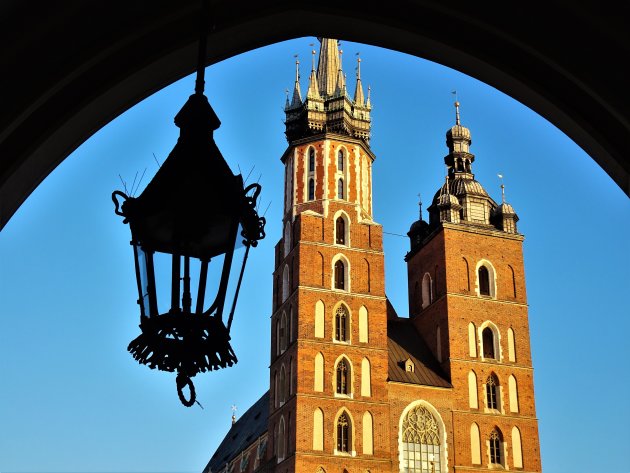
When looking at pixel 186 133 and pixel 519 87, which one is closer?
pixel 186 133

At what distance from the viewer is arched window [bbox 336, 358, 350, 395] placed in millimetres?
35781

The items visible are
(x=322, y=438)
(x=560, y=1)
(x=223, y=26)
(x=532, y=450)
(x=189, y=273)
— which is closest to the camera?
(x=189, y=273)

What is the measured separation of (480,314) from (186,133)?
36.1 metres

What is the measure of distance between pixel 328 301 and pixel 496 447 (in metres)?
8.77

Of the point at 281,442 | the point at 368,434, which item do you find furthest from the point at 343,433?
the point at 281,442

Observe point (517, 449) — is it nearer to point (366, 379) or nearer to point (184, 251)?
point (366, 379)

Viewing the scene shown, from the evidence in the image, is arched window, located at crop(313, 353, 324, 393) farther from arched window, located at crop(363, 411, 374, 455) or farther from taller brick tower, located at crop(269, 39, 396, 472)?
arched window, located at crop(363, 411, 374, 455)

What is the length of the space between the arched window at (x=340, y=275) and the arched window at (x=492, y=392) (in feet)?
23.3

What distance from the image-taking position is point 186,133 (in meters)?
3.78

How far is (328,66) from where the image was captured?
43875mm

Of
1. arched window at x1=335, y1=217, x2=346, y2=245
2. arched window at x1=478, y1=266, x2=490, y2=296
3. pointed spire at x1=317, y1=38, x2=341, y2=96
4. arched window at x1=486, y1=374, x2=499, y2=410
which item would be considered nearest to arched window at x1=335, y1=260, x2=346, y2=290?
arched window at x1=335, y1=217, x2=346, y2=245

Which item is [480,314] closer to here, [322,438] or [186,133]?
[322,438]

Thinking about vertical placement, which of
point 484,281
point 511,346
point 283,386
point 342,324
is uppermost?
point 484,281

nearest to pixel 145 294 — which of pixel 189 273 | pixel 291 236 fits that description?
pixel 189 273
